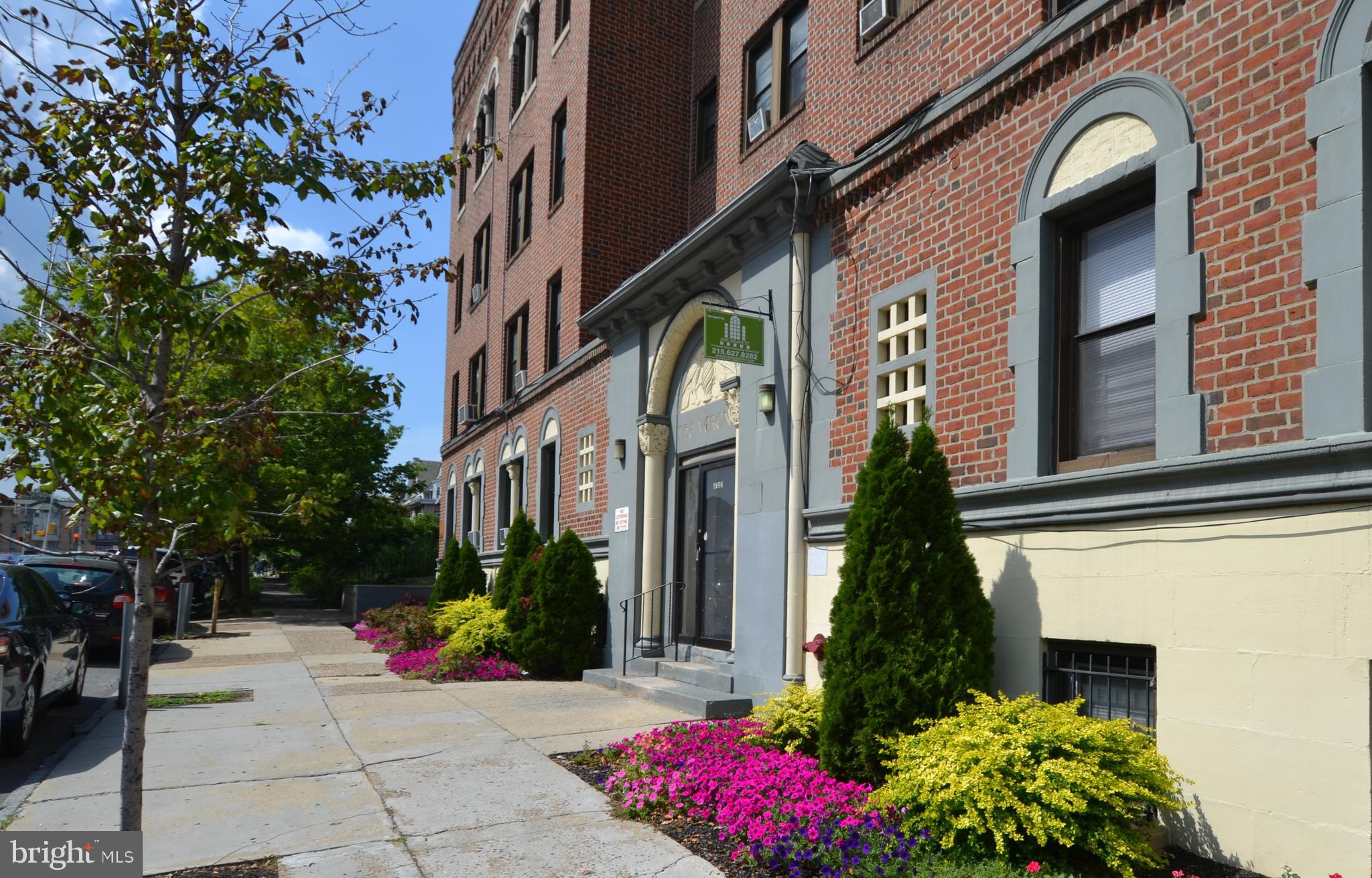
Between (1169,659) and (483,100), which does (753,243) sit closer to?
(1169,659)

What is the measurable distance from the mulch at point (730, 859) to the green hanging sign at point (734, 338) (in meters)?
4.71

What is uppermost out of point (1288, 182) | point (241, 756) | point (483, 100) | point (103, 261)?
point (483, 100)

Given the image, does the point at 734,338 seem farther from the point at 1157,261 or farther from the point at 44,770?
the point at 44,770

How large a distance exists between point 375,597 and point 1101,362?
2209cm

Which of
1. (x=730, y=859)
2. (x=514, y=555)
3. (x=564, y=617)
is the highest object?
(x=514, y=555)

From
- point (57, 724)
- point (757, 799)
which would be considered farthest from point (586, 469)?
point (757, 799)

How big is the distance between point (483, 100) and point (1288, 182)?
2161 cm

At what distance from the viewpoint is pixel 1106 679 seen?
6.20 m

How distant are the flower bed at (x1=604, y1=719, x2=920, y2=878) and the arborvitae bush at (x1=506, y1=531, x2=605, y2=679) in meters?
4.98

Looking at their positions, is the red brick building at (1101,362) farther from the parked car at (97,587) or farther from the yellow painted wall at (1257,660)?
the parked car at (97,587)

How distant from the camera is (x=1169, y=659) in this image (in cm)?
561

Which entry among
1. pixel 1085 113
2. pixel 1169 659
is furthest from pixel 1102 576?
pixel 1085 113

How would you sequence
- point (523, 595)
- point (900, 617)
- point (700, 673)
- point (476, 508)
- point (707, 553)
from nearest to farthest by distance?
point (900, 617)
point (700, 673)
point (707, 553)
point (523, 595)
point (476, 508)

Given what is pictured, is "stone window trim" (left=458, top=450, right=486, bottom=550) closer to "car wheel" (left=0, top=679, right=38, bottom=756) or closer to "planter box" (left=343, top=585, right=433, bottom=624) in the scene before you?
"planter box" (left=343, top=585, right=433, bottom=624)
